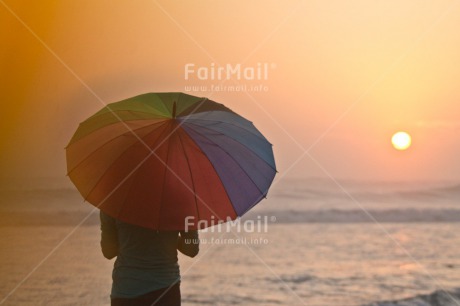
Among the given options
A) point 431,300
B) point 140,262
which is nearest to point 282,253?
point 431,300

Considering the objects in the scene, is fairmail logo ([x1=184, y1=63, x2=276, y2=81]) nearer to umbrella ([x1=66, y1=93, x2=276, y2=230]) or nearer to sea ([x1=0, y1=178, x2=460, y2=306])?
sea ([x1=0, y1=178, x2=460, y2=306])

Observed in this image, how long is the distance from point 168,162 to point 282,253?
9.52m

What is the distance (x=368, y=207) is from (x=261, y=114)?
723cm

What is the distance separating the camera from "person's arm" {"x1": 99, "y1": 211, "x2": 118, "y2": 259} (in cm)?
262

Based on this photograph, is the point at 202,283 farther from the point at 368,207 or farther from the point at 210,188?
the point at 368,207

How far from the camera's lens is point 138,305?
262cm

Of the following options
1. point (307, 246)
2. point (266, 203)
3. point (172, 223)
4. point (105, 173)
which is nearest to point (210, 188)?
point (172, 223)

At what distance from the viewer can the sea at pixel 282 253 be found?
763 cm

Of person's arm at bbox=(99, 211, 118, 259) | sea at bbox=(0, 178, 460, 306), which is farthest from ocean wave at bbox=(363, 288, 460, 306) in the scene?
person's arm at bbox=(99, 211, 118, 259)

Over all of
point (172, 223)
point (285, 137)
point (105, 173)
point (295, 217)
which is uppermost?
point (285, 137)

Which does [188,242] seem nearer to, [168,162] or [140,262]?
[140,262]

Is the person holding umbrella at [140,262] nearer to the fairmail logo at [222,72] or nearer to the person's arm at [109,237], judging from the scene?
the person's arm at [109,237]

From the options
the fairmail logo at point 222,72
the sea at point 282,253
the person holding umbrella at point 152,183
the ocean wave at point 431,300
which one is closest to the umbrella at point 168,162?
the person holding umbrella at point 152,183

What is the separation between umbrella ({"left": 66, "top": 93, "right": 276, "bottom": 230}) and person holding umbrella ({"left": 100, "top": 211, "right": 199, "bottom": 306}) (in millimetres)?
92
